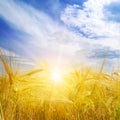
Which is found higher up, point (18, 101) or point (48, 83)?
point (48, 83)

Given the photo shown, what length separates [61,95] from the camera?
1589 mm

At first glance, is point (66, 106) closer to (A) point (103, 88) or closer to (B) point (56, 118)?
(B) point (56, 118)

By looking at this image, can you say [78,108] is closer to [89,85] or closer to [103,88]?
[89,85]

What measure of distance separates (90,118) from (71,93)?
9.5 inches

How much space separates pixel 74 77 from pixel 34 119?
1.35 ft

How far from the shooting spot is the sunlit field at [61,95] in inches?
63.9

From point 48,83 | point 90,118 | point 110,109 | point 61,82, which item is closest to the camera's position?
point 48,83

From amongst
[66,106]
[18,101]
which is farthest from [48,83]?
[66,106]

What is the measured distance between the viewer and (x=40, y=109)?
1982mm

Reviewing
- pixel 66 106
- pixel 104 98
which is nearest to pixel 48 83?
pixel 66 106

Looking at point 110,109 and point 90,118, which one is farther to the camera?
point 90,118

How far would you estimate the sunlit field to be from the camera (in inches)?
63.9

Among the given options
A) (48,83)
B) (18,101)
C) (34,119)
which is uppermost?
(48,83)

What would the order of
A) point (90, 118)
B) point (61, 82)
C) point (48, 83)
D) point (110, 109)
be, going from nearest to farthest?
point (48, 83) < point (110, 109) < point (90, 118) < point (61, 82)
